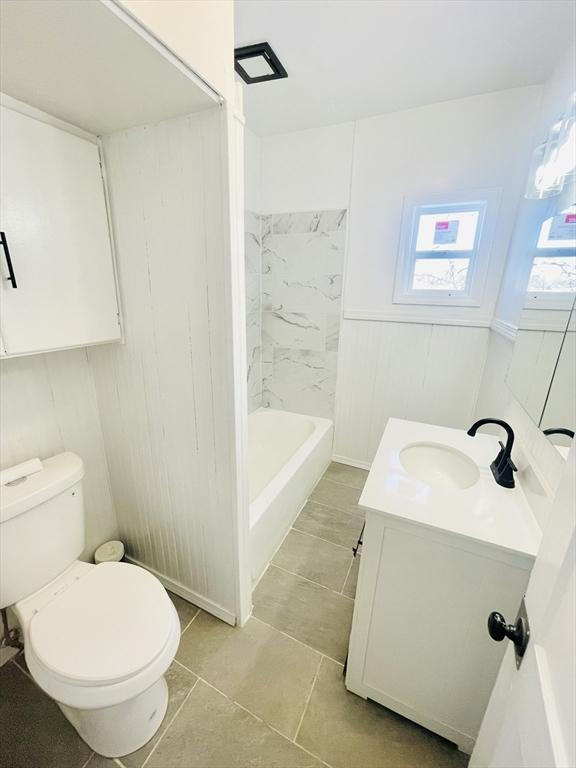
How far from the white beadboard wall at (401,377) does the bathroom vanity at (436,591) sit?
3.99 ft

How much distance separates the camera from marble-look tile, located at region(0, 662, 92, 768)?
3.42 ft

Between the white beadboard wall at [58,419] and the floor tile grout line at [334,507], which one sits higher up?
the white beadboard wall at [58,419]

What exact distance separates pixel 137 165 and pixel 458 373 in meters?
2.18

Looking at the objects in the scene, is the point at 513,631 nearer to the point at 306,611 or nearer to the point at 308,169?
the point at 306,611

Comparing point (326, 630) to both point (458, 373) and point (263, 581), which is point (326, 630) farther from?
point (458, 373)

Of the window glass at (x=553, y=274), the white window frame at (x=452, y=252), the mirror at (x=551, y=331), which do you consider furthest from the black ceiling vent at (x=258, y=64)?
the window glass at (x=553, y=274)

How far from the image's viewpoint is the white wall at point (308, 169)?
2.25 m

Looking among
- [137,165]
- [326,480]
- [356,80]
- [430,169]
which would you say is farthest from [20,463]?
[430,169]

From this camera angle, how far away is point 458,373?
225 centimetres

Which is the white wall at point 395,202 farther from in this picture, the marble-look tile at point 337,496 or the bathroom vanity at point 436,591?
the bathroom vanity at point 436,591

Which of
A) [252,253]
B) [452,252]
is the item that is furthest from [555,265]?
[252,253]

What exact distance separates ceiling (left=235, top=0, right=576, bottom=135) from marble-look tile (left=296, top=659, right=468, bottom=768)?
269 centimetres

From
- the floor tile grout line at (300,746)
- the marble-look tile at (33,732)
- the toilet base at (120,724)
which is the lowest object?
the marble-look tile at (33,732)

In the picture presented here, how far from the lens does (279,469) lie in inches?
97.0
